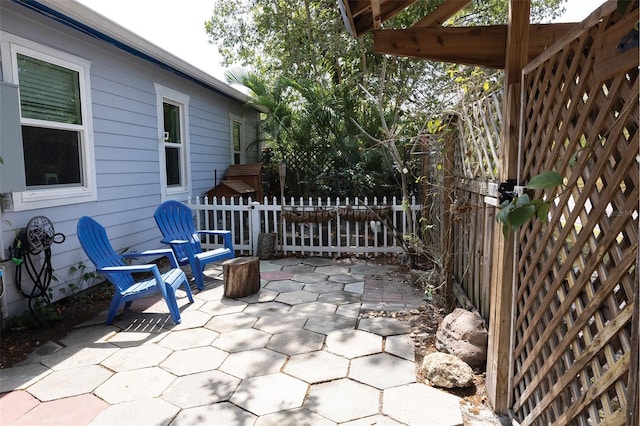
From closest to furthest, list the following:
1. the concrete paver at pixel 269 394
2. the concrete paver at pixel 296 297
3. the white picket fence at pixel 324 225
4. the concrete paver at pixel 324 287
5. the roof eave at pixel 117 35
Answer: the concrete paver at pixel 269 394, the roof eave at pixel 117 35, the concrete paver at pixel 296 297, the concrete paver at pixel 324 287, the white picket fence at pixel 324 225

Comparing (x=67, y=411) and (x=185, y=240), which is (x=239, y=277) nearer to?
(x=185, y=240)

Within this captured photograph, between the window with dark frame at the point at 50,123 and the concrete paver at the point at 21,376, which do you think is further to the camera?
the window with dark frame at the point at 50,123

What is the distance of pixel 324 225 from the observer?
5.95 meters

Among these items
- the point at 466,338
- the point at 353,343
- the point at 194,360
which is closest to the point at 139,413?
the point at 194,360

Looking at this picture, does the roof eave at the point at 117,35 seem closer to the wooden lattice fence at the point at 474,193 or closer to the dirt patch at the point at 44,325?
the dirt patch at the point at 44,325

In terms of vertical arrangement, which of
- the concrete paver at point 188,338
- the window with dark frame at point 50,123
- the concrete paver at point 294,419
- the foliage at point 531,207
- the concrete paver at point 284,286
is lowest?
the concrete paver at point 294,419

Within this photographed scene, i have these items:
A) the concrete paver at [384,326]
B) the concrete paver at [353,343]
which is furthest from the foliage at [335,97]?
the concrete paver at [353,343]

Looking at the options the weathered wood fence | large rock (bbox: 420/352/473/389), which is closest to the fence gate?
the weathered wood fence

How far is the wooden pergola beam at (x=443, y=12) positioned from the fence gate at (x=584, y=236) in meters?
0.95

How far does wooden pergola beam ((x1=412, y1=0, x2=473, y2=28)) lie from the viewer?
8.10 ft

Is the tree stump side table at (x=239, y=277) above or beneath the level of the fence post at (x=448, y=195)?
beneath

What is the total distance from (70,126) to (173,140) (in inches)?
85.0

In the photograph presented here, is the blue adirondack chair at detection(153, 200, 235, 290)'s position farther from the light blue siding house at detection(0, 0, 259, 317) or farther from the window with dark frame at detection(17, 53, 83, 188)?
the window with dark frame at detection(17, 53, 83, 188)

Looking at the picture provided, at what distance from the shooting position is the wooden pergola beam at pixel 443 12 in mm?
2469
